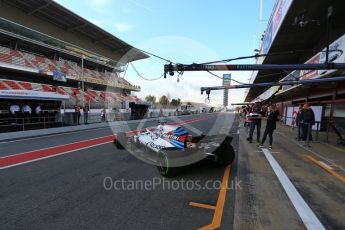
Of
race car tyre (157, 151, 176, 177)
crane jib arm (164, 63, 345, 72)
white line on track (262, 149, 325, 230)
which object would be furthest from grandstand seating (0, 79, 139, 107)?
white line on track (262, 149, 325, 230)

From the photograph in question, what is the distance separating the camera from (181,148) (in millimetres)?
5828

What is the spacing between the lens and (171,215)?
362 centimetres

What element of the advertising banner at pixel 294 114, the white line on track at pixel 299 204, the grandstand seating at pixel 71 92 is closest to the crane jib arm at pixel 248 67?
the white line on track at pixel 299 204

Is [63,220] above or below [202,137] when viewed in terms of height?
below

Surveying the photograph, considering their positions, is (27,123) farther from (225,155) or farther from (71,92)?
(71,92)

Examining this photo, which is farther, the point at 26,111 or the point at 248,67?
the point at 26,111

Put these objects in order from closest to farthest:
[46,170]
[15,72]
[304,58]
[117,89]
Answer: [46,170] → [304,58] → [15,72] → [117,89]

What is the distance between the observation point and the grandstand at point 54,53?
28.4m

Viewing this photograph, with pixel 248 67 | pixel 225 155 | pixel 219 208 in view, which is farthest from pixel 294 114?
pixel 219 208

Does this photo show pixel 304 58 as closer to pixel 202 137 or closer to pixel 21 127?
pixel 202 137

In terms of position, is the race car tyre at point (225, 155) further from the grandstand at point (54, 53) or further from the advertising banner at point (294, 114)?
the grandstand at point (54, 53)

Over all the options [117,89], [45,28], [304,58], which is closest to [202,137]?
[304,58]

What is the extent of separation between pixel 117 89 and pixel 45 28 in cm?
2056

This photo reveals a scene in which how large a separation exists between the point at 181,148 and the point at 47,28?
3594 cm
